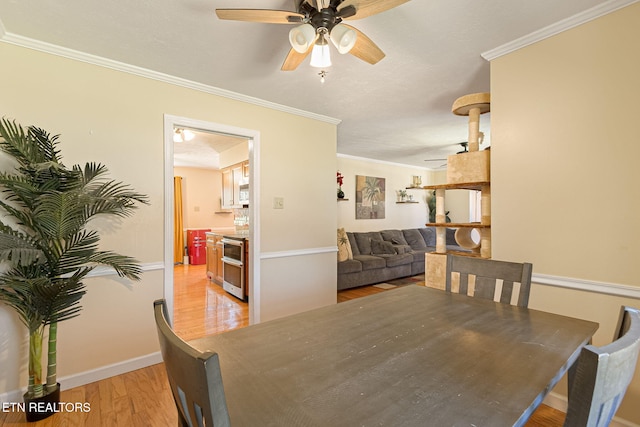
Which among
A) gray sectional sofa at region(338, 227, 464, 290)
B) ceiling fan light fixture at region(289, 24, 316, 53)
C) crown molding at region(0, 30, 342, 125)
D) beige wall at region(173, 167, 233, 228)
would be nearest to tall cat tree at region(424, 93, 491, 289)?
ceiling fan light fixture at region(289, 24, 316, 53)

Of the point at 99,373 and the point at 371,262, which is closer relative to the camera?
the point at 99,373

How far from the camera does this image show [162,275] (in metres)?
2.39

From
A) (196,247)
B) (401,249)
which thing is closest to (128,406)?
(401,249)

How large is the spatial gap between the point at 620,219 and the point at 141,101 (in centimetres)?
331

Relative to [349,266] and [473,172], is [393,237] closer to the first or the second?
[349,266]

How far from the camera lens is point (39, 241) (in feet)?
5.62

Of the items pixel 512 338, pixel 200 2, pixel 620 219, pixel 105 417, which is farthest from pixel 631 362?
pixel 105 417

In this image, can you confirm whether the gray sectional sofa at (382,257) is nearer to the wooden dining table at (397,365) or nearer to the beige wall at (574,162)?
the beige wall at (574,162)

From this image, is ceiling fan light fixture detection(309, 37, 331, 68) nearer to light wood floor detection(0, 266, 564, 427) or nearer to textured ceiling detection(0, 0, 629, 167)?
textured ceiling detection(0, 0, 629, 167)

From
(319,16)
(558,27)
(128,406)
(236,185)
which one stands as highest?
(558,27)

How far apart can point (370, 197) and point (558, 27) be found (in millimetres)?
4557

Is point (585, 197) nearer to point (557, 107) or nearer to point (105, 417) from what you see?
point (557, 107)

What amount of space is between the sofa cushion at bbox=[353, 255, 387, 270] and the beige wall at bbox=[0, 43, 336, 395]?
207 cm

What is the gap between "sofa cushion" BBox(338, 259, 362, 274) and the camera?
449 centimetres
